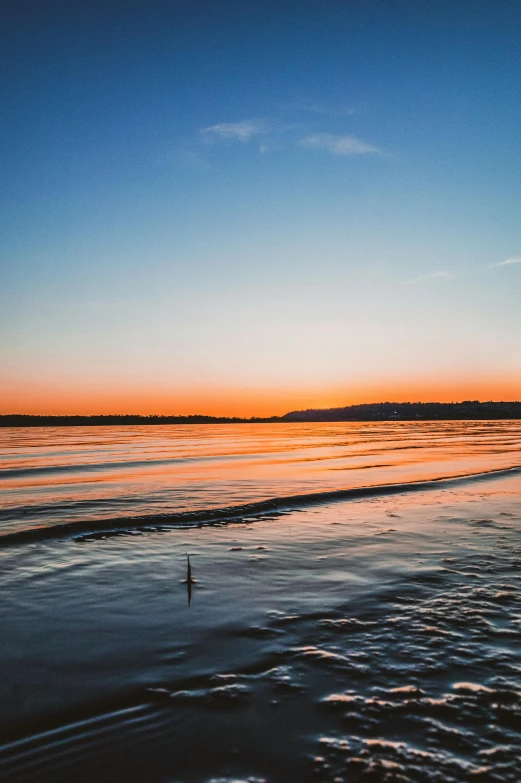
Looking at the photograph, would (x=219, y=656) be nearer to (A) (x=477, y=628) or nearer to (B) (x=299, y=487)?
(A) (x=477, y=628)

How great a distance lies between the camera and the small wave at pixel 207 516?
8.56m

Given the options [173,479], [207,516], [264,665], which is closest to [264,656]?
[264,665]

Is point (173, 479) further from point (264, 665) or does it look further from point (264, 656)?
point (264, 665)

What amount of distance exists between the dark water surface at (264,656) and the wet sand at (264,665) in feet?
0.04

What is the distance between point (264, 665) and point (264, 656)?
151 millimetres

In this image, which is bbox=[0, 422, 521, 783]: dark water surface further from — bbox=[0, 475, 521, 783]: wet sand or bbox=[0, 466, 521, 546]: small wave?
bbox=[0, 466, 521, 546]: small wave

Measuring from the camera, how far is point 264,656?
3.80 metres

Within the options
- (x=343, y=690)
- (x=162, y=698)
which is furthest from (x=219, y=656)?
(x=343, y=690)

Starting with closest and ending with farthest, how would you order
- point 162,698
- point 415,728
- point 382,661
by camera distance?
1. point 415,728
2. point 162,698
3. point 382,661

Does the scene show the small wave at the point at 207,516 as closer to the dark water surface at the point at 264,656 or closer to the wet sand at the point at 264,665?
the dark water surface at the point at 264,656

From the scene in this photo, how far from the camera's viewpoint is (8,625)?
15.0ft

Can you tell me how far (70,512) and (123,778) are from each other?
27.9 ft

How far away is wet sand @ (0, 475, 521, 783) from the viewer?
2635 millimetres

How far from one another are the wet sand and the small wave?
1397mm
